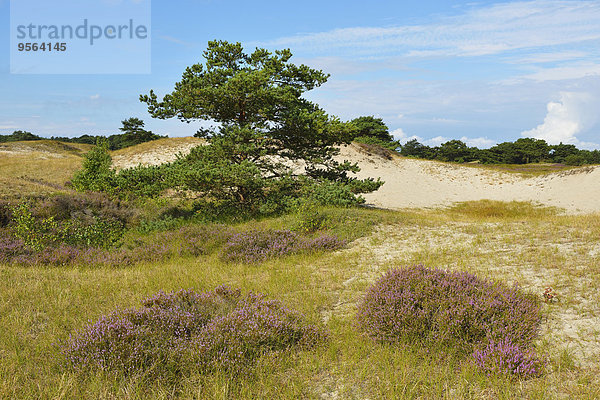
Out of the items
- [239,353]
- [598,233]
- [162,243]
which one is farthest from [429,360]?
[162,243]

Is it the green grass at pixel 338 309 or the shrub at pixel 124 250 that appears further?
the shrub at pixel 124 250

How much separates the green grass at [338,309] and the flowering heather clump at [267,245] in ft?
1.45

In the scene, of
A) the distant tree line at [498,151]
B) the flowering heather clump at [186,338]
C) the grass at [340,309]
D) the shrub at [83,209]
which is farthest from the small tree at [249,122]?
the distant tree line at [498,151]

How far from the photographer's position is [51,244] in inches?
438

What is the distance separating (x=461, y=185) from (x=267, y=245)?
3472cm

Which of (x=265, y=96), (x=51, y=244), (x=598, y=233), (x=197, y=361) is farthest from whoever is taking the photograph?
(x=265, y=96)

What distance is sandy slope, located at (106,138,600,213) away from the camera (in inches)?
1154

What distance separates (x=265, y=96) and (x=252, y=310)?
12.2 meters

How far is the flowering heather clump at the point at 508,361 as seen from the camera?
3.84 m

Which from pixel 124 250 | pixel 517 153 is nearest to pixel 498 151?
pixel 517 153

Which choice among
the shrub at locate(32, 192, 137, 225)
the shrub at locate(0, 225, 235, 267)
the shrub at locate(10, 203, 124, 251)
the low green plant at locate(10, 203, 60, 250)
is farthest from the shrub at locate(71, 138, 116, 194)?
the shrub at locate(0, 225, 235, 267)

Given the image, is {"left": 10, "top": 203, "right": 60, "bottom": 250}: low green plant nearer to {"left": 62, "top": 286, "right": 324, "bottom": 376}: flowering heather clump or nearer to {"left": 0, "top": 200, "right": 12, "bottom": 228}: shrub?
{"left": 0, "top": 200, "right": 12, "bottom": 228}: shrub

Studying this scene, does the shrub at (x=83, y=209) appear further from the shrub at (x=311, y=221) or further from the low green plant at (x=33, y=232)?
the shrub at (x=311, y=221)

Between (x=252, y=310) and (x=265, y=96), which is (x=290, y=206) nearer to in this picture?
(x=265, y=96)
